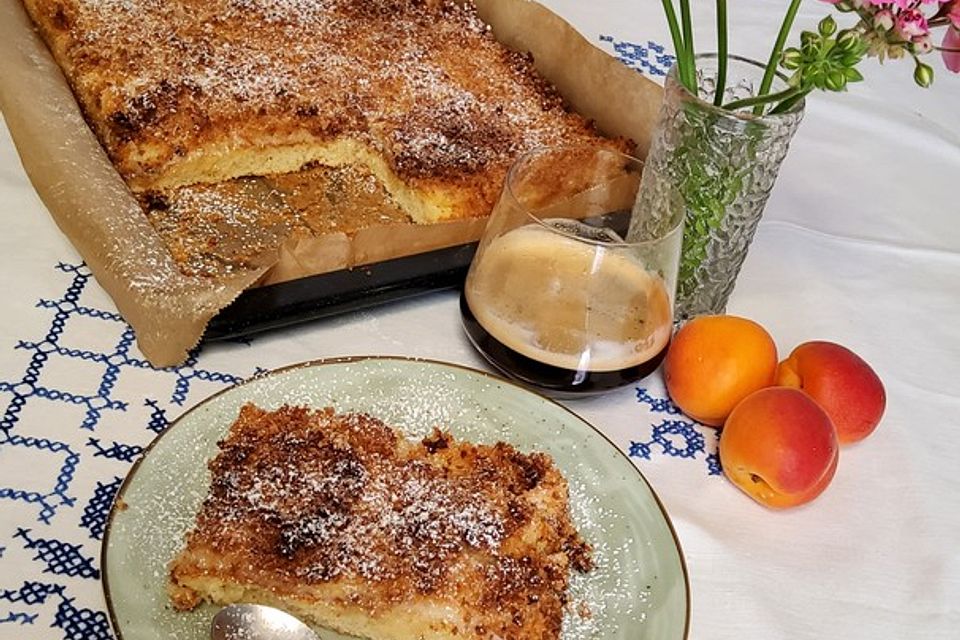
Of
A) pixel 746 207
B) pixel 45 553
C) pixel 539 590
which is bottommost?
pixel 45 553

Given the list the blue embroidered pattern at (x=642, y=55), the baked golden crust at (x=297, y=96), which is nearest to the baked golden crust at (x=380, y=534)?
the baked golden crust at (x=297, y=96)

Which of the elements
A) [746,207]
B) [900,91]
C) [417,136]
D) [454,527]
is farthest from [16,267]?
[900,91]

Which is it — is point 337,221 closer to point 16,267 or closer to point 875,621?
point 16,267

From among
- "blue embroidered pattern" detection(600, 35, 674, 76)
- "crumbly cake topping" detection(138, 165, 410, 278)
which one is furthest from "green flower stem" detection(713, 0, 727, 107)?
"blue embroidered pattern" detection(600, 35, 674, 76)

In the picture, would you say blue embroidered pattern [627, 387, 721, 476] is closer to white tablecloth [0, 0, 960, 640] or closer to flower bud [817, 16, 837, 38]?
white tablecloth [0, 0, 960, 640]

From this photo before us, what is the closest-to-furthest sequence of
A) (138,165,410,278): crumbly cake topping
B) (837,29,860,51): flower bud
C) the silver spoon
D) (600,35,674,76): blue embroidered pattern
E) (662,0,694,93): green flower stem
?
the silver spoon < (837,29,860,51): flower bud < (662,0,694,93): green flower stem < (138,165,410,278): crumbly cake topping < (600,35,674,76): blue embroidered pattern

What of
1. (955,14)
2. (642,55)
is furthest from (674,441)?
(642,55)
